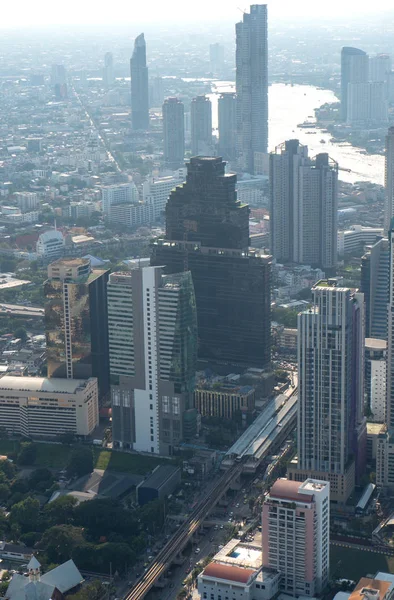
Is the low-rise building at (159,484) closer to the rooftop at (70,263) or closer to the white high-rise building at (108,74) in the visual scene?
the rooftop at (70,263)

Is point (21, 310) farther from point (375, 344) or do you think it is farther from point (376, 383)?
point (376, 383)

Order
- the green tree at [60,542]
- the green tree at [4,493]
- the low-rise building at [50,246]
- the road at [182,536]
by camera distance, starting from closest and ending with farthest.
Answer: the road at [182,536] < the green tree at [60,542] < the green tree at [4,493] < the low-rise building at [50,246]

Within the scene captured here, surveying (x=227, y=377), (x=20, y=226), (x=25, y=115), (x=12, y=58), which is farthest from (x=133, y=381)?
(x=12, y=58)

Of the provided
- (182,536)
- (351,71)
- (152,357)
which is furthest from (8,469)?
(351,71)

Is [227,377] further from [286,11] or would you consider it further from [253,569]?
[286,11]

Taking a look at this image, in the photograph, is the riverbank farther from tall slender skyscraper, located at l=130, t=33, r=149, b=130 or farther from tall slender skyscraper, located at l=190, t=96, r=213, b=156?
tall slender skyscraper, located at l=130, t=33, r=149, b=130

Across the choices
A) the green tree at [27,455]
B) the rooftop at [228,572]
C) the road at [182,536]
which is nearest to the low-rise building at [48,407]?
the green tree at [27,455]

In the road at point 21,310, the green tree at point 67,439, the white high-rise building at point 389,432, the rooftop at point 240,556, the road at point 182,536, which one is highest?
the white high-rise building at point 389,432
